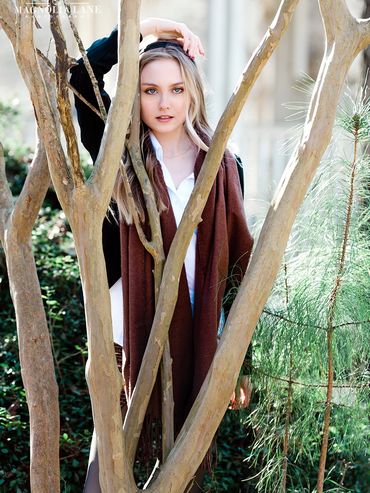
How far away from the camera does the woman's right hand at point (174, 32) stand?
2543mm

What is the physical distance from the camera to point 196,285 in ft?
8.23

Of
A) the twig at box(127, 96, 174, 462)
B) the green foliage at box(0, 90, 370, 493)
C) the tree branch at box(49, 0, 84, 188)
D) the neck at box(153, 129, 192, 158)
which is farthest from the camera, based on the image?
the neck at box(153, 129, 192, 158)

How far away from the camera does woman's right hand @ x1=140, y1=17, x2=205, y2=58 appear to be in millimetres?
2543

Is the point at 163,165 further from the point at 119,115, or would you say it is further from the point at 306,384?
the point at 306,384

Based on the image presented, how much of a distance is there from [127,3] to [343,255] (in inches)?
35.8

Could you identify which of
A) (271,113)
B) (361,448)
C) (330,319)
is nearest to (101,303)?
(330,319)

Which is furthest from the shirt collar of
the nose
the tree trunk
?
the tree trunk

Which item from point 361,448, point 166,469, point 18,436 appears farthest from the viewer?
point 18,436

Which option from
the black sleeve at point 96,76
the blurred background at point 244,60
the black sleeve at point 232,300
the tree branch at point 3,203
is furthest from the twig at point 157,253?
the blurred background at point 244,60

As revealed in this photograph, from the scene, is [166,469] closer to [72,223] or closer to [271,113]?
[72,223]

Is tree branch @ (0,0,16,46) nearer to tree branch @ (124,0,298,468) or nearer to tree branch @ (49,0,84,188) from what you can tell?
tree branch @ (49,0,84,188)

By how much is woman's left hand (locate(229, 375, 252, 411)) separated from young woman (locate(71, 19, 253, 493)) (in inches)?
7.5

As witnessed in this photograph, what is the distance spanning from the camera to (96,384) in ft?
7.20

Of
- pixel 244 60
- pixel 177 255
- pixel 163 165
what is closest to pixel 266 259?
pixel 177 255
